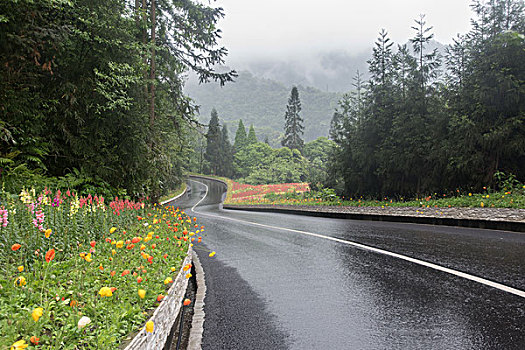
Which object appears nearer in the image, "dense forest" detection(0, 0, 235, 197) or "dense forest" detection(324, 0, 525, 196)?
"dense forest" detection(0, 0, 235, 197)

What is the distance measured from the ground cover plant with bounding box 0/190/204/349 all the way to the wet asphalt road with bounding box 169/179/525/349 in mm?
960

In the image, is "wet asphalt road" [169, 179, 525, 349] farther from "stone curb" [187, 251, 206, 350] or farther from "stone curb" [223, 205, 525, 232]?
"stone curb" [223, 205, 525, 232]

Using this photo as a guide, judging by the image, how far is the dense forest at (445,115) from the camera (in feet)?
42.4

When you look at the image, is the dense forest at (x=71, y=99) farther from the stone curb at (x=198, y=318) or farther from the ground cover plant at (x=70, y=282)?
the stone curb at (x=198, y=318)

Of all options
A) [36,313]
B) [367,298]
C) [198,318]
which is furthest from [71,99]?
[367,298]

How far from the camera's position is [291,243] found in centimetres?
875

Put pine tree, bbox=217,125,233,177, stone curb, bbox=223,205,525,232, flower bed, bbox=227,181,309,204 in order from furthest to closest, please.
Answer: pine tree, bbox=217,125,233,177, flower bed, bbox=227,181,309,204, stone curb, bbox=223,205,525,232

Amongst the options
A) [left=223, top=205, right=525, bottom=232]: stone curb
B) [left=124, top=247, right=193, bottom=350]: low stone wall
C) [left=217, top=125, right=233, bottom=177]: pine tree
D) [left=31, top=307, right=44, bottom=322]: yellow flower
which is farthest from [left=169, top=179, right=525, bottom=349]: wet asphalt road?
[left=217, top=125, right=233, bottom=177]: pine tree

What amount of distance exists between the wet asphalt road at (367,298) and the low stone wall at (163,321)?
44cm

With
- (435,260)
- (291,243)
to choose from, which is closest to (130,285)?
(435,260)

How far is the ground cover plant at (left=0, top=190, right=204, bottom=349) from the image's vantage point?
2244 mm

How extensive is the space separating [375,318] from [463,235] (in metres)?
5.96

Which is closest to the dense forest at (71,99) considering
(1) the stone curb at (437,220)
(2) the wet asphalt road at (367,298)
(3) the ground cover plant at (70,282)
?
(3) the ground cover plant at (70,282)

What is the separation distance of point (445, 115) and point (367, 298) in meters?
13.7
